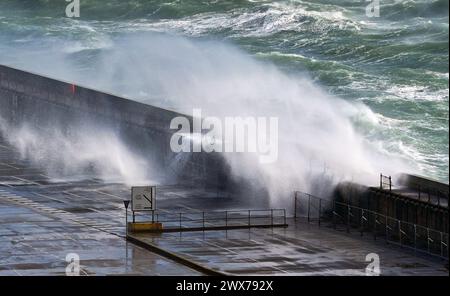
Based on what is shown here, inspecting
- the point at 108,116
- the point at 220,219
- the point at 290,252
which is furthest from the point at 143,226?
the point at 108,116

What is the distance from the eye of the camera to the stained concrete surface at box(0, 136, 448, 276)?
44.3 m

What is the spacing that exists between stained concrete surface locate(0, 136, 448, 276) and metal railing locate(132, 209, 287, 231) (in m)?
0.81

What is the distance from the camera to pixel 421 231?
47.6 metres

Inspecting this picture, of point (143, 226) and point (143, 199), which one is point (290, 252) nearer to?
point (143, 226)

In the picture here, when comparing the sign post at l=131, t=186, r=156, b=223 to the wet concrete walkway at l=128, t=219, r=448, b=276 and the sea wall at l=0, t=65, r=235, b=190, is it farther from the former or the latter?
the sea wall at l=0, t=65, r=235, b=190

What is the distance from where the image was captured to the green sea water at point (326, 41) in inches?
3024

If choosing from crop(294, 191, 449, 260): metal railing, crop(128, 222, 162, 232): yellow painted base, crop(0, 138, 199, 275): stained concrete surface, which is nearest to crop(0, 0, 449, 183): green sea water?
crop(294, 191, 449, 260): metal railing

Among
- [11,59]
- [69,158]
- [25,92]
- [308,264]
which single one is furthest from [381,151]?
[11,59]

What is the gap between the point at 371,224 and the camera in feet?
167

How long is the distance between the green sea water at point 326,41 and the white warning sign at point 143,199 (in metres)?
17.6

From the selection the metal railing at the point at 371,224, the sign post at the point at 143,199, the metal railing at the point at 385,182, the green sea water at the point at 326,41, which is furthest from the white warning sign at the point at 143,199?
the green sea water at the point at 326,41

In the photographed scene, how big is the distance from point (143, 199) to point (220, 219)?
11.8 feet
